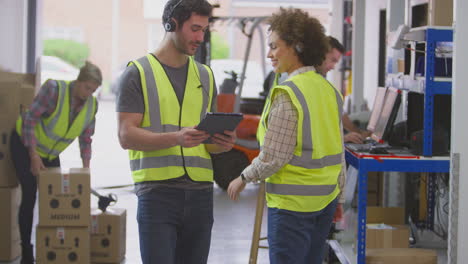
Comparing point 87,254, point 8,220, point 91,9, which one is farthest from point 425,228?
point 91,9

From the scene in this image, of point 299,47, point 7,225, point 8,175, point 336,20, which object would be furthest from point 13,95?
point 336,20

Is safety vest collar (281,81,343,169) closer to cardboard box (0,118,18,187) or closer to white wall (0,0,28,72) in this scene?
cardboard box (0,118,18,187)

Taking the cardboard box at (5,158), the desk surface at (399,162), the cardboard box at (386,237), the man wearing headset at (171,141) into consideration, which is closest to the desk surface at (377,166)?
the desk surface at (399,162)

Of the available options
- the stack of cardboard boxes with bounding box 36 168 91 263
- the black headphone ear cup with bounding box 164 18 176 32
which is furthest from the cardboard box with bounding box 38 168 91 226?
the black headphone ear cup with bounding box 164 18 176 32

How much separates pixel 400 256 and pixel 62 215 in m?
2.05

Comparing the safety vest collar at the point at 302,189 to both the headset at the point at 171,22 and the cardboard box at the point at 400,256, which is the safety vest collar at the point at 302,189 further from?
the cardboard box at the point at 400,256

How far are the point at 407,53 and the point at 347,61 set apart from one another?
4098 millimetres

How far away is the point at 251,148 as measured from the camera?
770 centimetres

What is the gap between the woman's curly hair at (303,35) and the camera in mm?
2836

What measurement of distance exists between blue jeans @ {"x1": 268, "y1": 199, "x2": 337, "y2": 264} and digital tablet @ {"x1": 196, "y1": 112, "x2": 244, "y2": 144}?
1.50ft

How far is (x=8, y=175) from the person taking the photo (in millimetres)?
4902

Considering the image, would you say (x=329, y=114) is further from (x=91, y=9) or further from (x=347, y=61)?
(x=91, y=9)

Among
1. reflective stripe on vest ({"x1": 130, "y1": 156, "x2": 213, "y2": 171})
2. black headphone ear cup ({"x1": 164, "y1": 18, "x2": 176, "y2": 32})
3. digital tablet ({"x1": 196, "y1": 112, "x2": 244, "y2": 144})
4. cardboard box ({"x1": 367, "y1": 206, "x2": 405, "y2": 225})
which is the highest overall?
black headphone ear cup ({"x1": 164, "y1": 18, "x2": 176, "y2": 32})

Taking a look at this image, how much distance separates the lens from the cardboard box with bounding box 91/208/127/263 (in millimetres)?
4945
